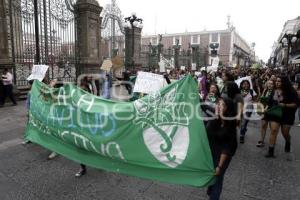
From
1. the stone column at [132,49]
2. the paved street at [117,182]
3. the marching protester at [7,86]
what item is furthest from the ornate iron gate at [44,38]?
the paved street at [117,182]

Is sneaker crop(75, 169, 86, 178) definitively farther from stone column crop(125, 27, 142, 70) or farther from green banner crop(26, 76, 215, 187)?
stone column crop(125, 27, 142, 70)

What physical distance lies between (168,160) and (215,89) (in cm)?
262

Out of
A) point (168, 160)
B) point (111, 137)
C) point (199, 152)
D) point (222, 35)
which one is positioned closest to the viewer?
point (199, 152)

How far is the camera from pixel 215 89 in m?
5.17

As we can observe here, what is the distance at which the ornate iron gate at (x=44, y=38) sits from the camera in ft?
37.6

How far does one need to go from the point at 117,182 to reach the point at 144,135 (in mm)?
1215

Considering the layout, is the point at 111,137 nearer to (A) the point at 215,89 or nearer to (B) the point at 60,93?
(B) the point at 60,93

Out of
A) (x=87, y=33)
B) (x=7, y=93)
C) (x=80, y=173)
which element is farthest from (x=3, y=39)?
(x=80, y=173)

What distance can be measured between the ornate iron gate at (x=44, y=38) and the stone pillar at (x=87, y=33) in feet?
1.04

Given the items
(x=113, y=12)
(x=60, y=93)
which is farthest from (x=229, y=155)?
(x=113, y=12)

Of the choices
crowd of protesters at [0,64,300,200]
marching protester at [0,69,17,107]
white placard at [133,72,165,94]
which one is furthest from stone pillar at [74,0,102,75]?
white placard at [133,72,165,94]

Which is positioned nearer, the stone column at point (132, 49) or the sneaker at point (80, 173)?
the sneaker at point (80, 173)

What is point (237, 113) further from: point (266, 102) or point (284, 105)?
point (266, 102)

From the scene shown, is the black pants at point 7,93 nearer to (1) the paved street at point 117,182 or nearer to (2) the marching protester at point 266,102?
(1) the paved street at point 117,182
